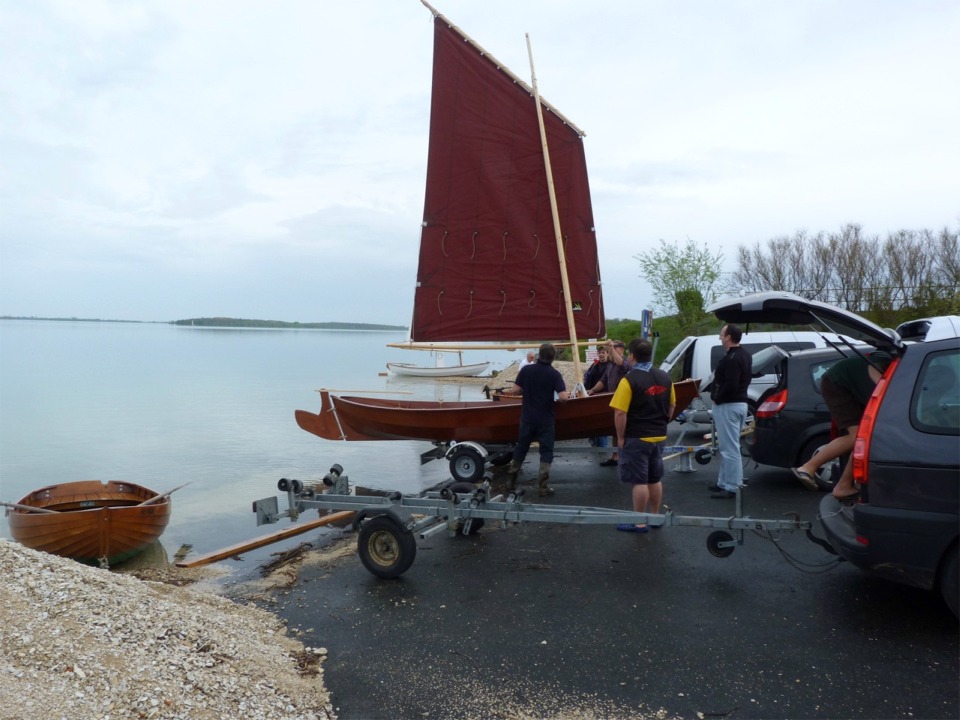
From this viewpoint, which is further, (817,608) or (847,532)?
(817,608)

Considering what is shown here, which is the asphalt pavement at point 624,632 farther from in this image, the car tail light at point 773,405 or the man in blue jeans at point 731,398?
the car tail light at point 773,405

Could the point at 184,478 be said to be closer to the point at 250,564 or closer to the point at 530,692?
the point at 250,564

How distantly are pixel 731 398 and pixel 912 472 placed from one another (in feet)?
12.0

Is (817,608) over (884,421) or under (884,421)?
under

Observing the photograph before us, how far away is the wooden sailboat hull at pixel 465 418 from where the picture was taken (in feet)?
31.9

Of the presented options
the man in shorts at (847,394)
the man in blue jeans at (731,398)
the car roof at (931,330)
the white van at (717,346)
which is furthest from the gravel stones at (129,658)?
the white van at (717,346)

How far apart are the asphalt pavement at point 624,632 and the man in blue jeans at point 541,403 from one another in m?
1.94

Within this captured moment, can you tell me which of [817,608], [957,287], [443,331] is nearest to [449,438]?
[443,331]

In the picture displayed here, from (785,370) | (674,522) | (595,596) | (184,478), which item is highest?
(785,370)

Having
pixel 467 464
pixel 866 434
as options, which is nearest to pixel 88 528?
pixel 467 464

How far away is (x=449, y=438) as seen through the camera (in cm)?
1053

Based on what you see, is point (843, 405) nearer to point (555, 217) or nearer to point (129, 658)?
point (129, 658)

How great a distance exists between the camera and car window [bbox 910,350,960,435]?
4.19m

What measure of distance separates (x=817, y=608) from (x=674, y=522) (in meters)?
1.09
